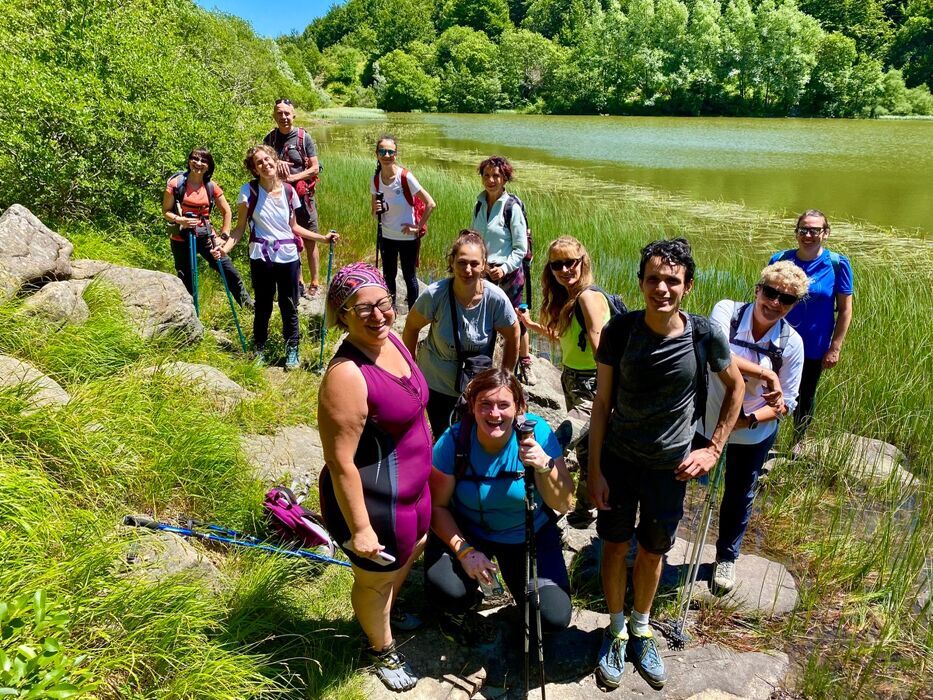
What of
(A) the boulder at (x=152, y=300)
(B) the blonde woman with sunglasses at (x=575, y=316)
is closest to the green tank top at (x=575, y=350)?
(B) the blonde woman with sunglasses at (x=575, y=316)

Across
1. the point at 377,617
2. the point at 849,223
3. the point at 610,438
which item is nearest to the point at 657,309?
the point at 610,438

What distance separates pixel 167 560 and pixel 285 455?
1228 millimetres

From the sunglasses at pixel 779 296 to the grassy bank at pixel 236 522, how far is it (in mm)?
1452

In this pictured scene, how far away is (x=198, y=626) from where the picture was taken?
204 centimetres

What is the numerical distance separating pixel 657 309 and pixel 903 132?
35030mm

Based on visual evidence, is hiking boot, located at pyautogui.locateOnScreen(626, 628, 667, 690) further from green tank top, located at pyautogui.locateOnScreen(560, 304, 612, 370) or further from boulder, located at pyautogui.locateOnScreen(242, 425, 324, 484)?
boulder, located at pyautogui.locateOnScreen(242, 425, 324, 484)

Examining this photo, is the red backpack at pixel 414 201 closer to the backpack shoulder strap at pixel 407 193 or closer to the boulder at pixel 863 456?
the backpack shoulder strap at pixel 407 193

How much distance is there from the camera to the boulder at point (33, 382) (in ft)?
8.78

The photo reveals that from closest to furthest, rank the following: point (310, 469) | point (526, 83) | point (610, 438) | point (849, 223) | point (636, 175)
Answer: point (610, 438)
point (310, 469)
point (849, 223)
point (636, 175)
point (526, 83)

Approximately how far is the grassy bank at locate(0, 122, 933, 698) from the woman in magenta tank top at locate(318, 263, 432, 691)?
46 cm

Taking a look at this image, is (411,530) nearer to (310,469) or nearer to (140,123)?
(310,469)

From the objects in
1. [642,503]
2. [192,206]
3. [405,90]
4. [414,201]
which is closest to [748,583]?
[642,503]

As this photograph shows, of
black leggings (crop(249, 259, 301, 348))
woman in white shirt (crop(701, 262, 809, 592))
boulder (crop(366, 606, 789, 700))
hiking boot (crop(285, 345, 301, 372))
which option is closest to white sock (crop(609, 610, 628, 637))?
boulder (crop(366, 606, 789, 700))

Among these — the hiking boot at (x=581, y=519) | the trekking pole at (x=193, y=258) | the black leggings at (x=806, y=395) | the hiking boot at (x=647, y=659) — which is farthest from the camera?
the trekking pole at (x=193, y=258)
